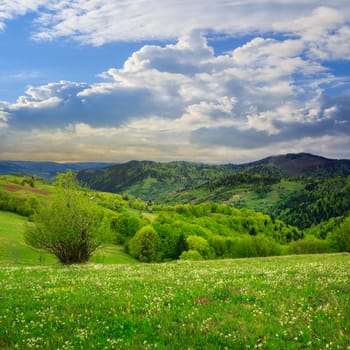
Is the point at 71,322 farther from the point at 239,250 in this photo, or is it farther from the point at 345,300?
the point at 239,250

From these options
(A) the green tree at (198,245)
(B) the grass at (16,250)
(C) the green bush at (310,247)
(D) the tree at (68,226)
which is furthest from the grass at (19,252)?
(C) the green bush at (310,247)

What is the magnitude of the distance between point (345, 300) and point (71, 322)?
32.0 feet

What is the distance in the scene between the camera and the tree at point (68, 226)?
41.1m

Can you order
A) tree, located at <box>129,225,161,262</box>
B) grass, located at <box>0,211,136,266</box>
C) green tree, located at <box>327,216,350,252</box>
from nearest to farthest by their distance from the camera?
grass, located at <box>0,211,136,266</box>, green tree, located at <box>327,216,350,252</box>, tree, located at <box>129,225,161,262</box>

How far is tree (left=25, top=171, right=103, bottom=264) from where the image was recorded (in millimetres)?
41094

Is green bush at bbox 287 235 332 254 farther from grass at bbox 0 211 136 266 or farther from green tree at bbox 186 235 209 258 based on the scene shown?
grass at bbox 0 211 136 266

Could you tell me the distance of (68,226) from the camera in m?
41.0

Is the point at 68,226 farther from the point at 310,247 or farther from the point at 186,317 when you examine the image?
the point at 310,247

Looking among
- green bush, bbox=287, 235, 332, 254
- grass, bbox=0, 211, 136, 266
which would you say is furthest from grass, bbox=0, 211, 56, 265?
green bush, bbox=287, 235, 332, 254

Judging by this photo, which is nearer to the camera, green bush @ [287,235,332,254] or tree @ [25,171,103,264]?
tree @ [25,171,103,264]

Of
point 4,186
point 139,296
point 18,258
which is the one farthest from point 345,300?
point 4,186

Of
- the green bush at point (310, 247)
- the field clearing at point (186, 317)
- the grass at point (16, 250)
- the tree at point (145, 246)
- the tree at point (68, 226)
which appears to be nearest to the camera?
the field clearing at point (186, 317)

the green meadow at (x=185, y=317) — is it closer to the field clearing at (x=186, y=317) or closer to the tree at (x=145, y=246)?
the field clearing at (x=186, y=317)

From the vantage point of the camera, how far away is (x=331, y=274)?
1736 cm
